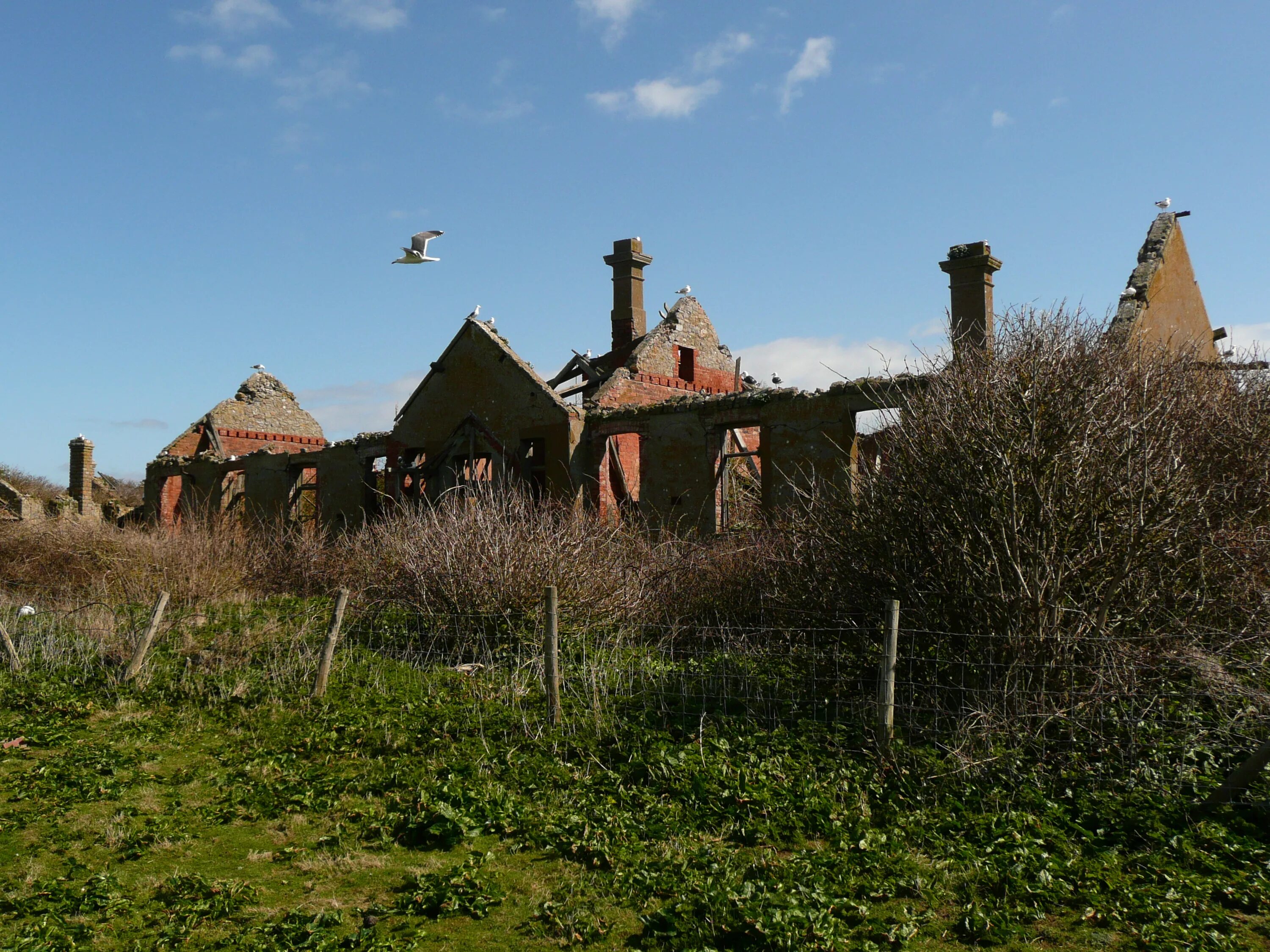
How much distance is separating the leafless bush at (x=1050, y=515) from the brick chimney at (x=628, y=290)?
15.5 meters

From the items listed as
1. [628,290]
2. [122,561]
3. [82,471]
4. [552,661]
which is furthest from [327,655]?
[82,471]

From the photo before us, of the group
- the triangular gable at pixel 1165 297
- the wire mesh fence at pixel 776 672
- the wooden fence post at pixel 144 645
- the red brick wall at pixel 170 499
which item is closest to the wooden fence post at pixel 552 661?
the wire mesh fence at pixel 776 672

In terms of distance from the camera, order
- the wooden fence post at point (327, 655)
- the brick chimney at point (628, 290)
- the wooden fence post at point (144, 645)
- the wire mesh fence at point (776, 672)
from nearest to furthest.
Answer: the wire mesh fence at point (776, 672) → the wooden fence post at point (327, 655) → the wooden fence post at point (144, 645) → the brick chimney at point (628, 290)

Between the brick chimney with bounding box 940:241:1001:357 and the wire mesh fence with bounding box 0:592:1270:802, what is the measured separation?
7583mm

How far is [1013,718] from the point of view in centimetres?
636

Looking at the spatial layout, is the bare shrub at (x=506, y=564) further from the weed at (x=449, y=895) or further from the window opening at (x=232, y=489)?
the window opening at (x=232, y=489)

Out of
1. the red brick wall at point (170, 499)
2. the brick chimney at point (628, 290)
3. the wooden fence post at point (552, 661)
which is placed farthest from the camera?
the red brick wall at point (170, 499)

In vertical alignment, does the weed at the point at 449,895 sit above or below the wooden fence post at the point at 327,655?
below

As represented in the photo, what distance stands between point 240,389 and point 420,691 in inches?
899

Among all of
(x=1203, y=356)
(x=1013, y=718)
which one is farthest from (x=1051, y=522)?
(x=1203, y=356)

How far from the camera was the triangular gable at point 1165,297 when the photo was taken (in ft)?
46.8

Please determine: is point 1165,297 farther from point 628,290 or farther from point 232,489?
point 232,489

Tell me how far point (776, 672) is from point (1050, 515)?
104 inches

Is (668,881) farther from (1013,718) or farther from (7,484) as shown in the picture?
(7,484)
